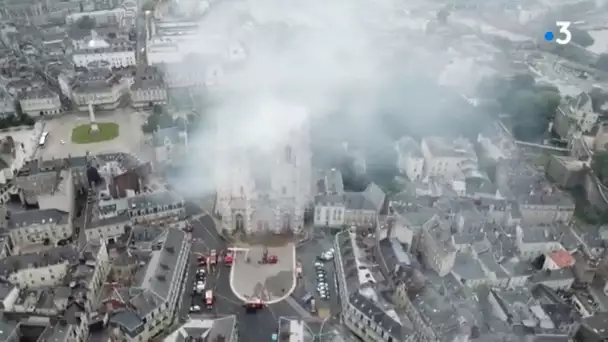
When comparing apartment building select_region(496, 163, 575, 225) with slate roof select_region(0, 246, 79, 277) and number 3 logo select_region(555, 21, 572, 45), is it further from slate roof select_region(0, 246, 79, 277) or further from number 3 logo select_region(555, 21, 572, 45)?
number 3 logo select_region(555, 21, 572, 45)

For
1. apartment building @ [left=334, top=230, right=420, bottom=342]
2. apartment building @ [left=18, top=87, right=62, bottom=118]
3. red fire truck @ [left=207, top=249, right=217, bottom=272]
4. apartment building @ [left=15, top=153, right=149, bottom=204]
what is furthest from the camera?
apartment building @ [left=18, top=87, right=62, bottom=118]

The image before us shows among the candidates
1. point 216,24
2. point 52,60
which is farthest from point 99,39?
point 216,24

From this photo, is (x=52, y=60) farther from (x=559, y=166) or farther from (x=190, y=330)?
(x=559, y=166)

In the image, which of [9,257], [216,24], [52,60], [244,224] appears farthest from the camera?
[216,24]

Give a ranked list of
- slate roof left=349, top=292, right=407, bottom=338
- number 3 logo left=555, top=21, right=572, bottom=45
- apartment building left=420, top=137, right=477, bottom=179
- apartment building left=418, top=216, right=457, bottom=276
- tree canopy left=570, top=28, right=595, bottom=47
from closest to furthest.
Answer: slate roof left=349, top=292, right=407, bottom=338 → apartment building left=418, top=216, right=457, bottom=276 → apartment building left=420, top=137, right=477, bottom=179 → number 3 logo left=555, top=21, right=572, bottom=45 → tree canopy left=570, top=28, right=595, bottom=47

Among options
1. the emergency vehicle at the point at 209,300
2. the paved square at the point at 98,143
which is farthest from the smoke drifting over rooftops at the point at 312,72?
the emergency vehicle at the point at 209,300

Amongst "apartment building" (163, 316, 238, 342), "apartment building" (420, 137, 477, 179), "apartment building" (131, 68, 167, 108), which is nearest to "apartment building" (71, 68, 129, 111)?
"apartment building" (131, 68, 167, 108)
